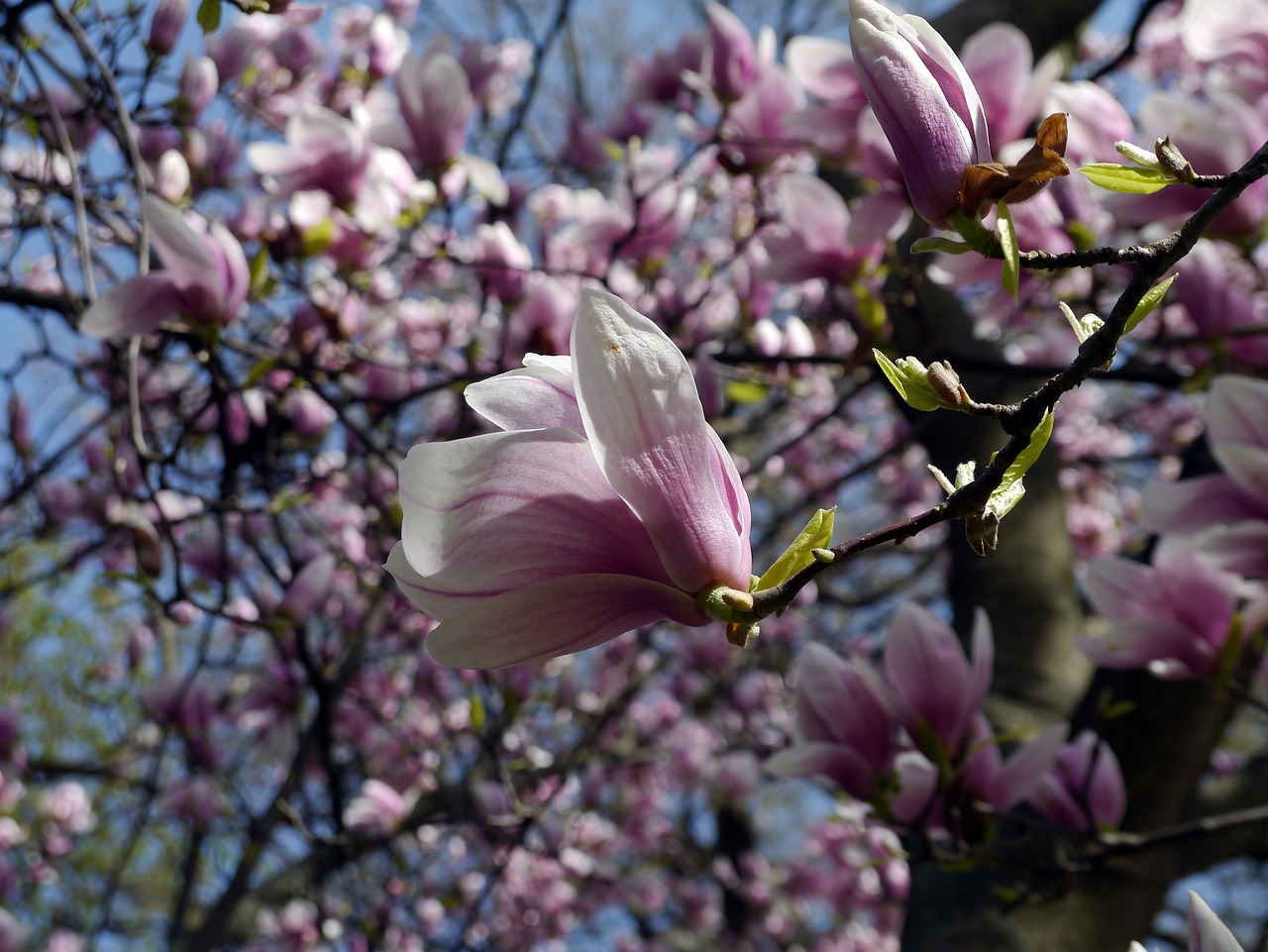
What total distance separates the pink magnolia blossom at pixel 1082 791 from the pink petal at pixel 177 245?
3.99ft

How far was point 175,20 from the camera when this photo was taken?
1.74 metres

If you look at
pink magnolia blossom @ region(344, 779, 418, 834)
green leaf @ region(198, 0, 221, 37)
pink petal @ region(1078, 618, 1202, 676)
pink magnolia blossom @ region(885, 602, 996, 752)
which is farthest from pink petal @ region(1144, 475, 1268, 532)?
pink magnolia blossom @ region(344, 779, 418, 834)

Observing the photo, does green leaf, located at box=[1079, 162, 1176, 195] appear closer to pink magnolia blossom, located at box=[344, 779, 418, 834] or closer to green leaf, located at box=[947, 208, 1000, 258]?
green leaf, located at box=[947, 208, 1000, 258]

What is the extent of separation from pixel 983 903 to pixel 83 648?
20.6 ft

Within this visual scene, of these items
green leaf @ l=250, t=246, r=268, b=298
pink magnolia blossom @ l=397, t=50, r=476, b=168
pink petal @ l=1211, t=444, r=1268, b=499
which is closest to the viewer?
pink petal @ l=1211, t=444, r=1268, b=499

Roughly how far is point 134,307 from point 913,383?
39.6 inches

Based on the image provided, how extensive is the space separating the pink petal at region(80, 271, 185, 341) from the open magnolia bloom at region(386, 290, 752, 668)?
78 centimetres

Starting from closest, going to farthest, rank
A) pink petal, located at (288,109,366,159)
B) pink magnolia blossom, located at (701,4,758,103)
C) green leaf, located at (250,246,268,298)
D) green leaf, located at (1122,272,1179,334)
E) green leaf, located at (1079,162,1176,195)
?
green leaf, located at (1122,272,1179,334) → green leaf, located at (1079,162,1176,195) → green leaf, located at (250,246,268,298) → pink petal, located at (288,109,366,159) → pink magnolia blossom, located at (701,4,758,103)

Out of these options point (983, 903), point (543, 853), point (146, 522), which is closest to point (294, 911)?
point (543, 853)

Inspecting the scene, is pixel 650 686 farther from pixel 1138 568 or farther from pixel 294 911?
pixel 1138 568

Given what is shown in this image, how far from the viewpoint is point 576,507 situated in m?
0.58

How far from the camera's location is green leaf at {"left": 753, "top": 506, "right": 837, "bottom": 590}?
570 millimetres

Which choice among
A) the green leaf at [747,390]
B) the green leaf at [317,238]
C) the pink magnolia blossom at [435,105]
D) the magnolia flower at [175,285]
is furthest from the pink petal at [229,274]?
the green leaf at [747,390]

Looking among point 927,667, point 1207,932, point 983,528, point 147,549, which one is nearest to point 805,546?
point 983,528
